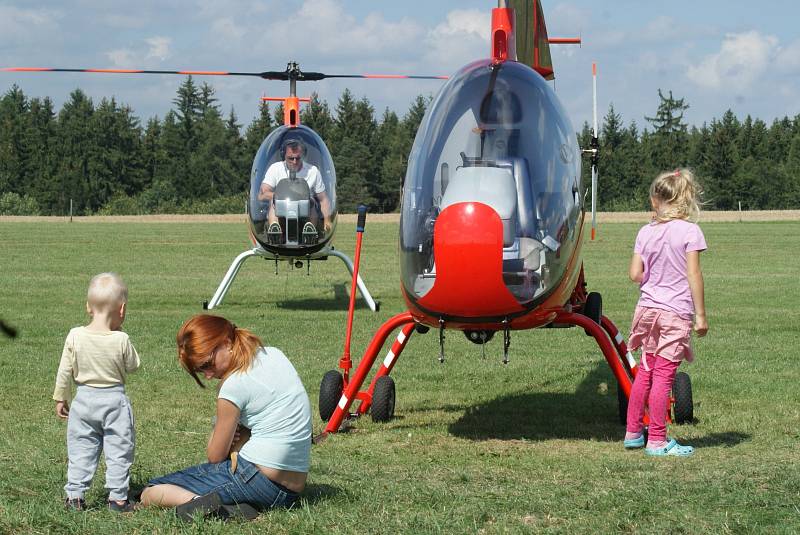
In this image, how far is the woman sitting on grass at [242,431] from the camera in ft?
16.2

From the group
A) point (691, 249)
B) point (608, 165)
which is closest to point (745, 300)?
point (691, 249)

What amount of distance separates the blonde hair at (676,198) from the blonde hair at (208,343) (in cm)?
304

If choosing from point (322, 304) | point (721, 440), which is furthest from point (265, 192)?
point (721, 440)

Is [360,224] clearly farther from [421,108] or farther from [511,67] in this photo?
[421,108]

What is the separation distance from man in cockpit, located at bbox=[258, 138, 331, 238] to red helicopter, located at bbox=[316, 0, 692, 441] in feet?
27.9

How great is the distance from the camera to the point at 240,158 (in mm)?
96625

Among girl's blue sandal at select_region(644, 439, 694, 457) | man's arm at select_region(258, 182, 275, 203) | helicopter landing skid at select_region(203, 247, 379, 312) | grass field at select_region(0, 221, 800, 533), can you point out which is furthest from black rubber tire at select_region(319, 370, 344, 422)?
man's arm at select_region(258, 182, 275, 203)

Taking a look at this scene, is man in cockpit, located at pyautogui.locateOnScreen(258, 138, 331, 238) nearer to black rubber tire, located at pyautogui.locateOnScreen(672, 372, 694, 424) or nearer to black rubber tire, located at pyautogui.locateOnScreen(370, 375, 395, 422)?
black rubber tire, located at pyautogui.locateOnScreen(370, 375, 395, 422)

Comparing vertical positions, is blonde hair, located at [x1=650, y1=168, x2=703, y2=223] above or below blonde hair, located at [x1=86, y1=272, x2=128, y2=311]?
above

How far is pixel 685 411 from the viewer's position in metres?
7.91

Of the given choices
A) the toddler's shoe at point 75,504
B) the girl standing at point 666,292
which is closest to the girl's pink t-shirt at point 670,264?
the girl standing at point 666,292

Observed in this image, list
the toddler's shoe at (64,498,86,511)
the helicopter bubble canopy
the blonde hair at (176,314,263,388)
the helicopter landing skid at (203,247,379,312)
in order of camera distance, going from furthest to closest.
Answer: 1. the helicopter bubble canopy
2. the helicopter landing skid at (203,247,379,312)
3. the toddler's shoe at (64,498,86,511)
4. the blonde hair at (176,314,263,388)

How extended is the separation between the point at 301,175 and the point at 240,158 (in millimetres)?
81616

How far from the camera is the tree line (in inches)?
Result: 3356
